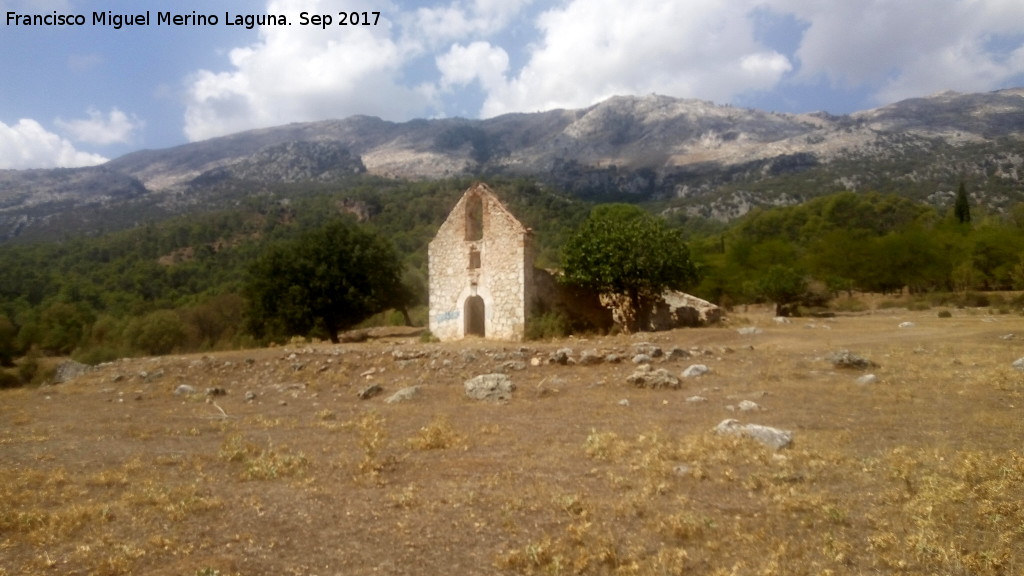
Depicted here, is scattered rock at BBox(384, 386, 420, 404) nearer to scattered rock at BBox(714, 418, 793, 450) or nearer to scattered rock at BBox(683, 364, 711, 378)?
scattered rock at BBox(683, 364, 711, 378)

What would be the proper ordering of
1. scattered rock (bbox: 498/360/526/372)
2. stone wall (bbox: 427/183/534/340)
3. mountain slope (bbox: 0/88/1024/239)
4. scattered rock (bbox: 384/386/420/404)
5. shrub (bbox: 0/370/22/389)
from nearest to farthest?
scattered rock (bbox: 384/386/420/404), scattered rock (bbox: 498/360/526/372), stone wall (bbox: 427/183/534/340), shrub (bbox: 0/370/22/389), mountain slope (bbox: 0/88/1024/239)

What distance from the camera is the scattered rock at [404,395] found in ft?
34.6

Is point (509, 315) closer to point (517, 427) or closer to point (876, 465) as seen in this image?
point (517, 427)

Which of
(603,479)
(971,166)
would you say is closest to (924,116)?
(971,166)

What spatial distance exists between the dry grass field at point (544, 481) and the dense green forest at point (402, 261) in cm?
1506

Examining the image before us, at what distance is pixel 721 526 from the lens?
4.70 metres

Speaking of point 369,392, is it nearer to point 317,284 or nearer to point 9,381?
point 317,284

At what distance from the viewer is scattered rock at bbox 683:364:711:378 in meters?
11.3

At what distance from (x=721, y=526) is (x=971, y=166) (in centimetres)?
12050

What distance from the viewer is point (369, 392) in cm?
1134

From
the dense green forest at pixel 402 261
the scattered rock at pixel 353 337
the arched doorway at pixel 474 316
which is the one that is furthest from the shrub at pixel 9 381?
the arched doorway at pixel 474 316

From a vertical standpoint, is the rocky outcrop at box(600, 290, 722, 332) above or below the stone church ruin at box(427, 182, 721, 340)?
below

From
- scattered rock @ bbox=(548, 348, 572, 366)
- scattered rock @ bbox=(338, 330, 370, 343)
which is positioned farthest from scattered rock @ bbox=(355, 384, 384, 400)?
scattered rock @ bbox=(338, 330, 370, 343)

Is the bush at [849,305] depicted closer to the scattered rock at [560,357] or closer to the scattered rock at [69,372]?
the scattered rock at [560,357]
